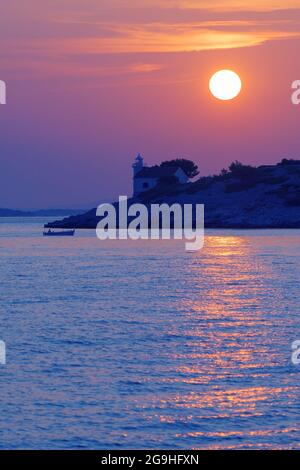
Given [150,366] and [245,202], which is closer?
[150,366]

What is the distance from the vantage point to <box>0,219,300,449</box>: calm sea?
21.2 metres

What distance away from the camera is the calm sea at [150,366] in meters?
21.2

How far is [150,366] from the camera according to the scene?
27.8 meters

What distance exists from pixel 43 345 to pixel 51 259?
56.7 metres

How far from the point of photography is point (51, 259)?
289ft

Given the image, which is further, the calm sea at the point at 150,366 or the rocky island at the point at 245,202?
the rocky island at the point at 245,202

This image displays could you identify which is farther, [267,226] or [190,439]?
[267,226]

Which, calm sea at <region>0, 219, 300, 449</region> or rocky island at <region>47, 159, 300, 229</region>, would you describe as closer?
calm sea at <region>0, 219, 300, 449</region>

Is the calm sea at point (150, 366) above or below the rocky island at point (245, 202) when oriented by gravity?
below

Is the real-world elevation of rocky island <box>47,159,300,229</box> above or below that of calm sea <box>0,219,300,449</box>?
above

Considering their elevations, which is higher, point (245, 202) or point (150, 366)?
point (245, 202)


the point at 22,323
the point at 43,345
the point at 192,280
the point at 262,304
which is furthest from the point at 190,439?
the point at 192,280
